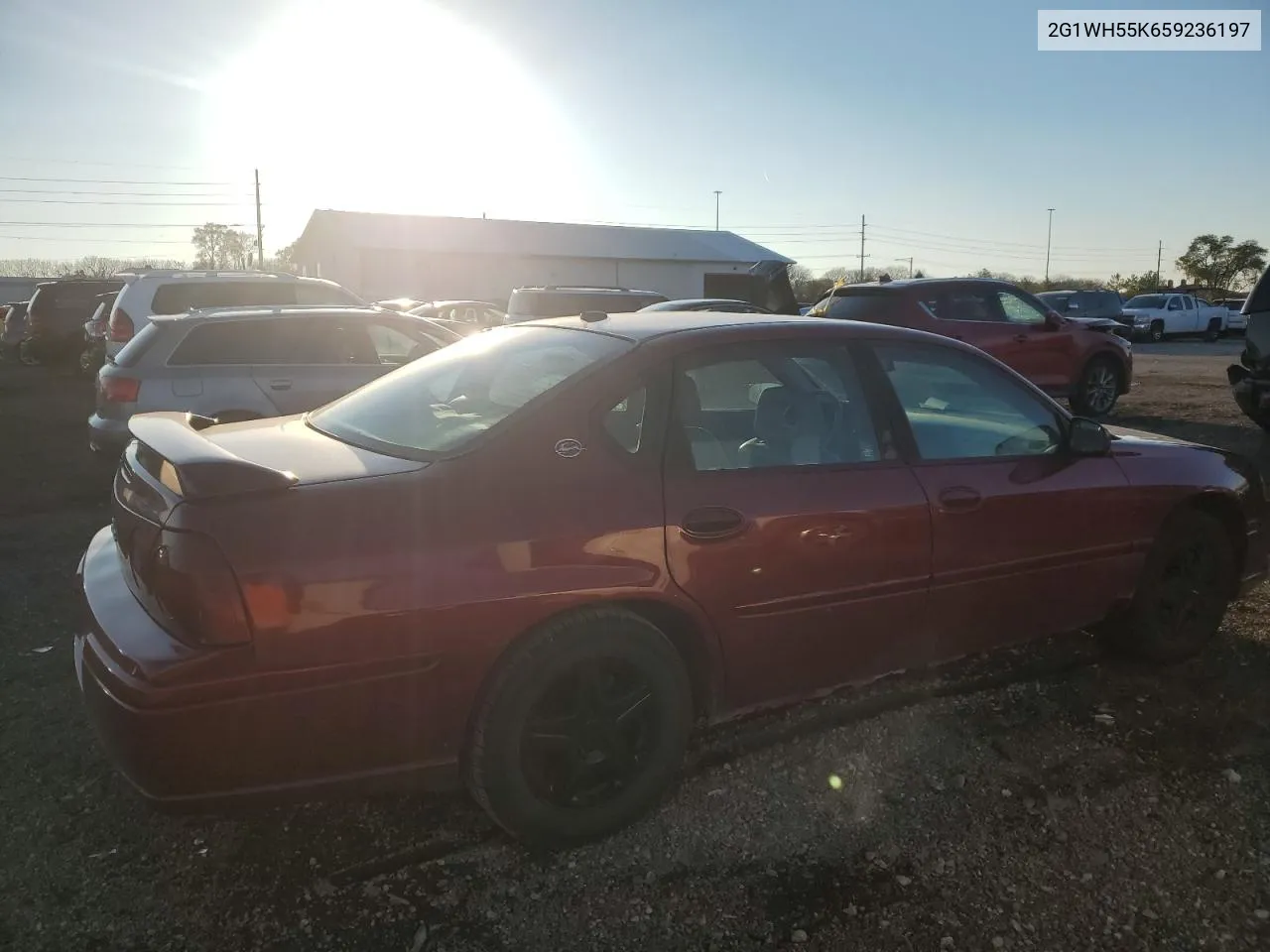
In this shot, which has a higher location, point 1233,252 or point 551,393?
point 1233,252

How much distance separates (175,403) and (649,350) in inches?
200

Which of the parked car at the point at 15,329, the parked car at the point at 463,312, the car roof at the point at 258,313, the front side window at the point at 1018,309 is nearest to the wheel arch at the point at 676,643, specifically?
the car roof at the point at 258,313

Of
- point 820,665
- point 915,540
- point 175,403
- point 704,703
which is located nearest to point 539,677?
point 704,703

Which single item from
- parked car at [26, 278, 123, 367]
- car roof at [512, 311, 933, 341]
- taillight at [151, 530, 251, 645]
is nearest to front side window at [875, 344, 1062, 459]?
car roof at [512, 311, 933, 341]

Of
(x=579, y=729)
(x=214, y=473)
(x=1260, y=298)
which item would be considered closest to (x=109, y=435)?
(x=214, y=473)

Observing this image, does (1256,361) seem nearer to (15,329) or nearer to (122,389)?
(122,389)

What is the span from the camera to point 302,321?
733 cm

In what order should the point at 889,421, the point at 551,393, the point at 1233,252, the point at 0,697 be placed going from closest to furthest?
the point at 551,393
the point at 889,421
the point at 0,697
the point at 1233,252

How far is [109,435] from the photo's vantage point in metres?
6.73

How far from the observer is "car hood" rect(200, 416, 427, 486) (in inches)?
102

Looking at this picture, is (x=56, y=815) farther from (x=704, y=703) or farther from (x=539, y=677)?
(x=704, y=703)

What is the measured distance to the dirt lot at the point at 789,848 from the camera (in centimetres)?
240

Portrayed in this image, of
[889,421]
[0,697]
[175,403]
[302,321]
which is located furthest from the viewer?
[302,321]

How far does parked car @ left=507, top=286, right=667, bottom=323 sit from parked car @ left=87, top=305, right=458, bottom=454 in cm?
653
